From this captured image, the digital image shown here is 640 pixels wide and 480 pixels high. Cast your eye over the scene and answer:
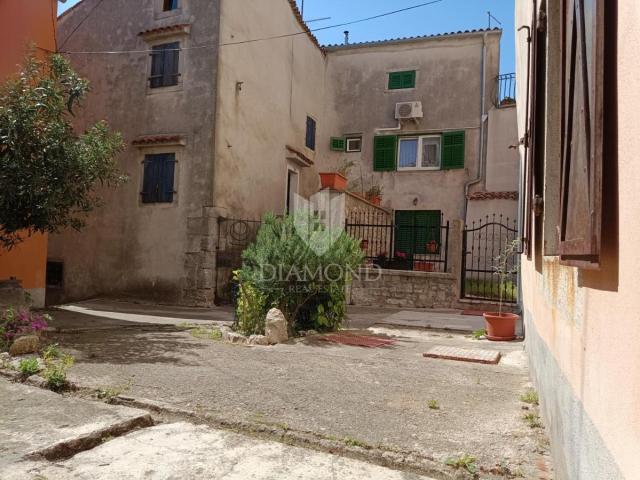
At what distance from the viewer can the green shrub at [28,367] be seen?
4.16m

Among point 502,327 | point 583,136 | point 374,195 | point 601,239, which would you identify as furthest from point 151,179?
point 601,239

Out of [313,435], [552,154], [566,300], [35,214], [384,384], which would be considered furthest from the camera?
[35,214]

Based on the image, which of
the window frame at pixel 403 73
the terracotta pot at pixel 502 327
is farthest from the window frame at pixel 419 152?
the terracotta pot at pixel 502 327

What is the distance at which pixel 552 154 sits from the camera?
109 inches

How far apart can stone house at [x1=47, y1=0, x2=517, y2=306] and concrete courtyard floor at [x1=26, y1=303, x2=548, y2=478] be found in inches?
205

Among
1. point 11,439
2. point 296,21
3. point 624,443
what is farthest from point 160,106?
point 624,443

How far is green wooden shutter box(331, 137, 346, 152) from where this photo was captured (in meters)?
16.6

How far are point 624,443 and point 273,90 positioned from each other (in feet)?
45.7

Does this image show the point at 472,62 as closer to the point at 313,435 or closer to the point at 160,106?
the point at 160,106

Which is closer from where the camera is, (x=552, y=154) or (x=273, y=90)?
(x=552, y=154)

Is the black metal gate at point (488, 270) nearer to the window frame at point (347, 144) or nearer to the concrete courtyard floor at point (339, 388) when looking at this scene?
the concrete courtyard floor at point (339, 388)

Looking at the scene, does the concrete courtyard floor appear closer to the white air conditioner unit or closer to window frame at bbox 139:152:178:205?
window frame at bbox 139:152:178:205

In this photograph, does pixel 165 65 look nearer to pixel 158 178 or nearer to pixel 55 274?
pixel 158 178

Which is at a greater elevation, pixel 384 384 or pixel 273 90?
pixel 273 90
